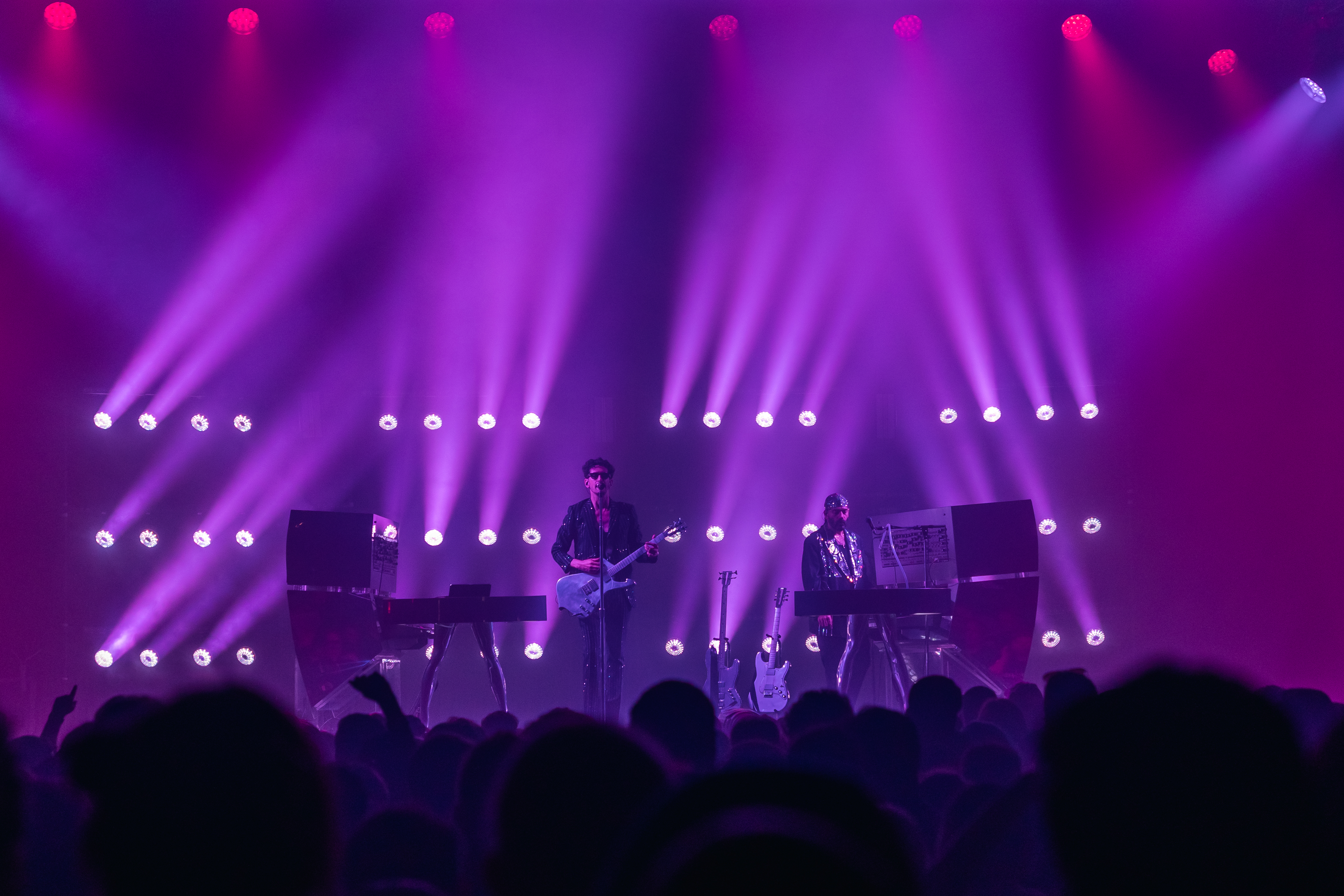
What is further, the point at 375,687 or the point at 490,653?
the point at 490,653

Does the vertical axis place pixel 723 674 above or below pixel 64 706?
below

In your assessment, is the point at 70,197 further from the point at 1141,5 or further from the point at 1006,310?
the point at 1141,5

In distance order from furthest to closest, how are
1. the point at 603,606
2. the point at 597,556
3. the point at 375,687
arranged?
the point at 597,556
the point at 603,606
the point at 375,687

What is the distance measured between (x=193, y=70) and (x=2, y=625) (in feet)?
17.7

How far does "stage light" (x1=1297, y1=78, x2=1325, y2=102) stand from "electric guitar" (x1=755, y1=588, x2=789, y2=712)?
6994mm

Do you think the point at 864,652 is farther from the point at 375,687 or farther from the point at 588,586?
the point at 375,687

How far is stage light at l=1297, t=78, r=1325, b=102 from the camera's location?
897 cm

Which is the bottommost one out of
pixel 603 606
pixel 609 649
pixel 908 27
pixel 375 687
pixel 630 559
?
pixel 609 649

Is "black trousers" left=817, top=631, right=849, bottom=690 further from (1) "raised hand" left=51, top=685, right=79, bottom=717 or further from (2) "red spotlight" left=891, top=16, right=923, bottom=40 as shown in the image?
(1) "raised hand" left=51, top=685, right=79, bottom=717

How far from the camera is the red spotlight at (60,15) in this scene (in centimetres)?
818

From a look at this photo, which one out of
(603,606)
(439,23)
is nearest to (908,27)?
(439,23)

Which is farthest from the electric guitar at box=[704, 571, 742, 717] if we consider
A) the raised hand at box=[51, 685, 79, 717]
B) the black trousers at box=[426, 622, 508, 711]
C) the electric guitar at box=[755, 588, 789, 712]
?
the raised hand at box=[51, 685, 79, 717]

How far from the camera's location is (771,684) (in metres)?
8.59

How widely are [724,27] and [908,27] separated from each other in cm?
167
